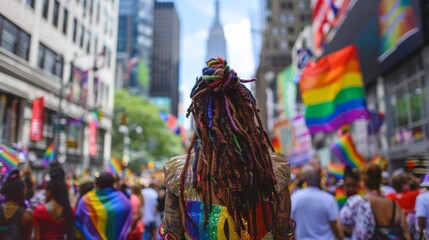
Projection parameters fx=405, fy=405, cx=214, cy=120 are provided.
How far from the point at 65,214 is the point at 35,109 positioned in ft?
10.4

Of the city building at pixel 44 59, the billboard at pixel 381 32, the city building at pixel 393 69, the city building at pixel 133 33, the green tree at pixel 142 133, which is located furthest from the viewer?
the city building at pixel 133 33

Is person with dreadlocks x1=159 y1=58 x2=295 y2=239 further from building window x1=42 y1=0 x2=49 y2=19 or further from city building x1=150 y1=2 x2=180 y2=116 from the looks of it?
city building x1=150 y1=2 x2=180 y2=116

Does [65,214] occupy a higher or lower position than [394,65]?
lower

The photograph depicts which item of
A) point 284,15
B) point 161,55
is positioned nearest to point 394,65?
point 284,15

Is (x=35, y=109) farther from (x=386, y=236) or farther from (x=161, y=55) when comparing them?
(x=161, y=55)

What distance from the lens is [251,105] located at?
2451 mm

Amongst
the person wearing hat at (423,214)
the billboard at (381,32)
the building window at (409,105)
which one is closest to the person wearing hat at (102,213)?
the person wearing hat at (423,214)

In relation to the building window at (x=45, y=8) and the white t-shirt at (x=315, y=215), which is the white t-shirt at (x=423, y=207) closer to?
the white t-shirt at (x=315, y=215)

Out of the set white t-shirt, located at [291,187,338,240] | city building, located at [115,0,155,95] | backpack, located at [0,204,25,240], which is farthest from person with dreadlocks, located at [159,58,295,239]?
city building, located at [115,0,155,95]

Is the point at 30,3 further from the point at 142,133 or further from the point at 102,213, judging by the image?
the point at 142,133

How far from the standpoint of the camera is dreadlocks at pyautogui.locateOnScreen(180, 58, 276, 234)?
228 cm

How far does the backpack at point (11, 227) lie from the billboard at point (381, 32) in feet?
47.7

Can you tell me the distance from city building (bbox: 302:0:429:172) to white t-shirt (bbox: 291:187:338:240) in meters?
9.41

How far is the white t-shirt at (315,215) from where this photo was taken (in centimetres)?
520
